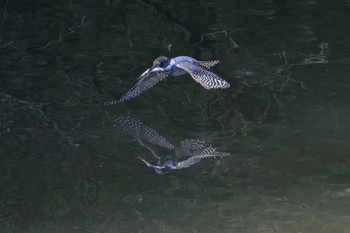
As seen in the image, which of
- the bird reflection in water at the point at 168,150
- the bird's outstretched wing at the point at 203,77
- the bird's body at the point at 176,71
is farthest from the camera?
the bird's body at the point at 176,71

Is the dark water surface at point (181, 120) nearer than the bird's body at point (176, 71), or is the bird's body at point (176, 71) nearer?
the dark water surface at point (181, 120)

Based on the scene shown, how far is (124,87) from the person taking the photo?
7.14m

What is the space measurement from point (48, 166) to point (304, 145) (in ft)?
6.13

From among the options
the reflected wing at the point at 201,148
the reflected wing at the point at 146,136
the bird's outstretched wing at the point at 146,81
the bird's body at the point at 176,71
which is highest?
the bird's body at the point at 176,71

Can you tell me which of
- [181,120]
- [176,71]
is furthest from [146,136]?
[176,71]

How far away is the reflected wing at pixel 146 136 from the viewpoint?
5680mm

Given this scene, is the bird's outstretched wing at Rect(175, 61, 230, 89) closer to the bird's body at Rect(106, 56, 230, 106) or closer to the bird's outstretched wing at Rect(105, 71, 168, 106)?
the bird's body at Rect(106, 56, 230, 106)

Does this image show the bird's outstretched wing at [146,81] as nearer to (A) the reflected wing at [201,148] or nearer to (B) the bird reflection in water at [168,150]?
(B) the bird reflection in water at [168,150]

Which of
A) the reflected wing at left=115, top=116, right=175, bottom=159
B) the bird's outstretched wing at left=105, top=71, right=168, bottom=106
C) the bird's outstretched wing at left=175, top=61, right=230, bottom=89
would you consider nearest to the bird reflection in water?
the reflected wing at left=115, top=116, right=175, bottom=159

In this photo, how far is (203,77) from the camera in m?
5.80

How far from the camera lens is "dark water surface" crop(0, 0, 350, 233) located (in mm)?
4699

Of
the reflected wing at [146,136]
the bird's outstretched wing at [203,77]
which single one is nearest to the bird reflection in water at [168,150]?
the reflected wing at [146,136]

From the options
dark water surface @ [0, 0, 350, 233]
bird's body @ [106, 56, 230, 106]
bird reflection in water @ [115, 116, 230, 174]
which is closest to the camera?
dark water surface @ [0, 0, 350, 233]

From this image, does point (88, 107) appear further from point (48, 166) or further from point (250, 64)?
point (250, 64)
